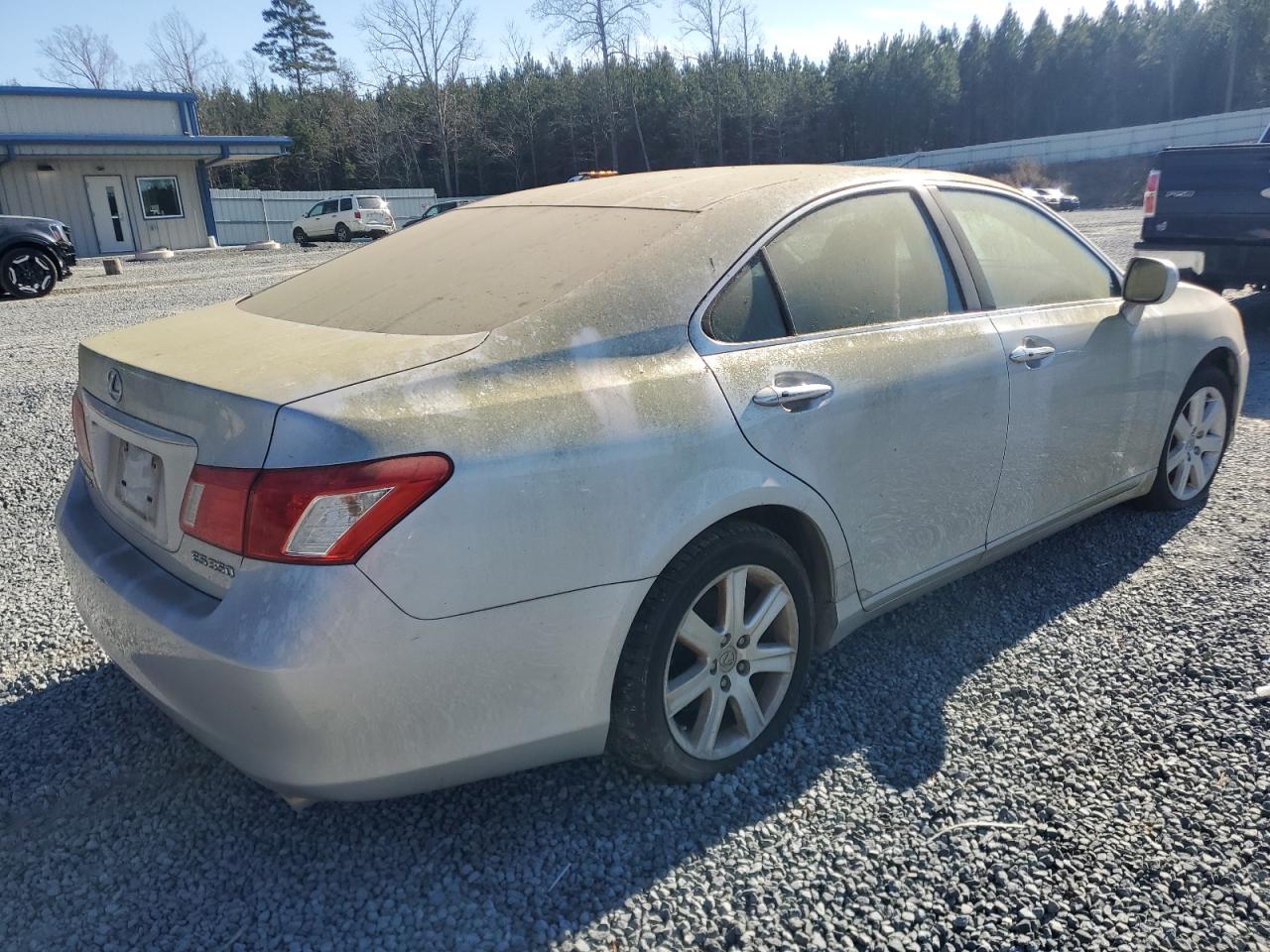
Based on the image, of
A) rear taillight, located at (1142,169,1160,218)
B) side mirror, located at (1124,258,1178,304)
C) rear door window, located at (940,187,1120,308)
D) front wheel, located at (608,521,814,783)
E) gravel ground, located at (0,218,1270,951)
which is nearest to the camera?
gravel ground, located at (0,218,1270,951)

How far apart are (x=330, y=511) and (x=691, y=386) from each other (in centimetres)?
92

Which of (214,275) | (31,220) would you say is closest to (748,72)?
(214,275)

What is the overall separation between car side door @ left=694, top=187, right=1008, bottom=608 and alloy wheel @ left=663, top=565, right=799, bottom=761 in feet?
1.03

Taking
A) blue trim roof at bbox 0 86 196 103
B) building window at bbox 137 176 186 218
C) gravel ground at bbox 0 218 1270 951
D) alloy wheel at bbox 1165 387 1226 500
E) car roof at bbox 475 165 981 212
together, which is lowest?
gravel ground at bbox 0 218 1270 951

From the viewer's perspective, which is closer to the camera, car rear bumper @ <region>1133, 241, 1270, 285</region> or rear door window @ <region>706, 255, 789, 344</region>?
rear door window @ <region>706, 255, 789, 344</region>

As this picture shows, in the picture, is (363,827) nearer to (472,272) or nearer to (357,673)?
(357,673)

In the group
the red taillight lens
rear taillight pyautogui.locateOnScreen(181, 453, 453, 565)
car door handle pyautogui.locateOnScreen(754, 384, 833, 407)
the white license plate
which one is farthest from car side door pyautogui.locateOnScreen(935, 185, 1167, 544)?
the white license plate

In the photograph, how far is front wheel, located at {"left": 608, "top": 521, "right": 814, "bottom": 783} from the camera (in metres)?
2.28

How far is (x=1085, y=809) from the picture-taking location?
2408 millimetres

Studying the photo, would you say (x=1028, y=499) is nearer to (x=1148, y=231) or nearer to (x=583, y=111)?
(x=1148, y=231)

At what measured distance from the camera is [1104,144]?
45906 mm

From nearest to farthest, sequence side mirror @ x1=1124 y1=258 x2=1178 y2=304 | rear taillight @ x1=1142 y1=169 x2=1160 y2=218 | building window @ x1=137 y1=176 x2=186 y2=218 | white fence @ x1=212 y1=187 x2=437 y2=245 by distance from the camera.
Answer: side mirror @ x1=1124 y1=258 x2=1178 y2=304
rear taillight @ x1=1142 y1=169 x2=1160 y2=218
building window @ x1=137 y1=176 x2=186 y2=218
white fence @ x1=212 y1=187 x2=437 y2=245

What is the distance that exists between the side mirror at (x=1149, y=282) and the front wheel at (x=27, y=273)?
16.1m

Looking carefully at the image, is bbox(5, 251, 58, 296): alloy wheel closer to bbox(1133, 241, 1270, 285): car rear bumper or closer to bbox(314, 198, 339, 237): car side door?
bbox(1133, 241, 1270, 285): car rear bumper
